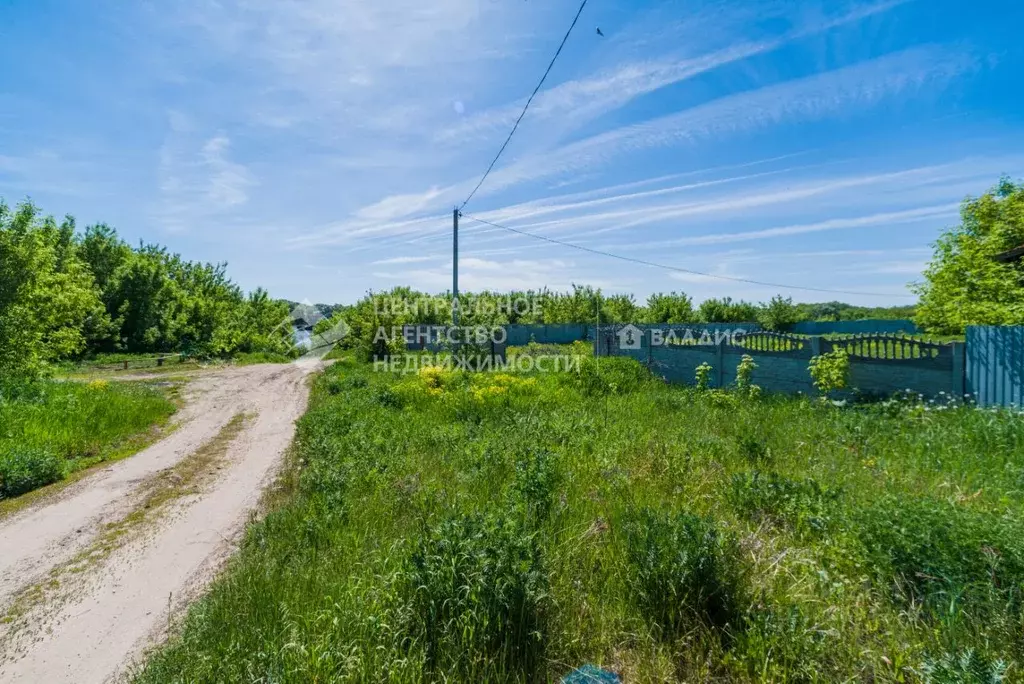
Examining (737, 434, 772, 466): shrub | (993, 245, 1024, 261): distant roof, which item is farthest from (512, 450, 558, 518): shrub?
(993, 245, 1024, 261): distant roof

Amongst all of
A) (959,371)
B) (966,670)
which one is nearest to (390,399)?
(966,670)

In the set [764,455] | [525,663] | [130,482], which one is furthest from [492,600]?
[130,482]

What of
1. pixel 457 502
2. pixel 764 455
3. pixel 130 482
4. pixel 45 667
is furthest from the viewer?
pixel 130 482

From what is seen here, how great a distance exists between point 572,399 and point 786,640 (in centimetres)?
779

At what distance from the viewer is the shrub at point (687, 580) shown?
8.89ft

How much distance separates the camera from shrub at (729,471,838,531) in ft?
12.4

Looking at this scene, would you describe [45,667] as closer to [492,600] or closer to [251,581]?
[251,581]

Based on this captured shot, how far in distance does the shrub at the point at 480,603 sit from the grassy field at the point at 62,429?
23.8 ft

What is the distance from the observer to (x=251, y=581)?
11.3ft

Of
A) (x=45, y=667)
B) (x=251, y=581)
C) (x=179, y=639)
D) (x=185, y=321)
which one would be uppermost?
(x=185, y=321)

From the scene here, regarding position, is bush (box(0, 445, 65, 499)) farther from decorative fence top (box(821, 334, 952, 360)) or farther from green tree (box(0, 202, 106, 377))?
decorative fence top (box(821, 334, 952, 360))

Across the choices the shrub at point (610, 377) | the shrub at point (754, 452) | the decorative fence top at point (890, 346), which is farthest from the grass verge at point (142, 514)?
the decorative fence top at point (890, 346)

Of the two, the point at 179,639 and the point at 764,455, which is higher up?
the point at 764,455

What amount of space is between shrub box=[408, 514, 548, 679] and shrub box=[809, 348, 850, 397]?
8.04 meters
